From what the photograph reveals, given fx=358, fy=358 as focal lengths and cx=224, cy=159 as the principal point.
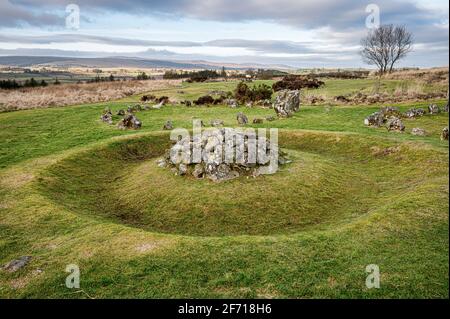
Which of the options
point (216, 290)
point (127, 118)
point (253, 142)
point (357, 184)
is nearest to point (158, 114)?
point (127, 118)

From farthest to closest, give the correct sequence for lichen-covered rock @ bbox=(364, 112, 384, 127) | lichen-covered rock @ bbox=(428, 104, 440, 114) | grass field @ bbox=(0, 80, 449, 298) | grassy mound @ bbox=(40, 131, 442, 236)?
lichen-covered rock @ bbox=(428, 104, 440, 114), lichen-covered rock @ bbox=(364, 112, 384, 127), grassy mound @ bbox=(40, 131, 442, 236), grass field @ bbox=(0, 80, 449, 298)

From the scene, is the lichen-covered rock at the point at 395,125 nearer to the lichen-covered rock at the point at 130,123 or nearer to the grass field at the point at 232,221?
the grass field at the point at 232,221

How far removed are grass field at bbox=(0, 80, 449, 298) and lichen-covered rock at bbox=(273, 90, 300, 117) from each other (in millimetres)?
9371

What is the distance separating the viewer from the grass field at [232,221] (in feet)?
31.3

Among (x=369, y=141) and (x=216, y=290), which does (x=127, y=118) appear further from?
(x=216, y=290)

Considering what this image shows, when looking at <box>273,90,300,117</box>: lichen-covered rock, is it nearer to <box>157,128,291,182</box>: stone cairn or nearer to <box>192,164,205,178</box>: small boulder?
<box>157,128,291,182</box>: stone cairn

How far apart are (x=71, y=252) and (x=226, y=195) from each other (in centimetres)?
666

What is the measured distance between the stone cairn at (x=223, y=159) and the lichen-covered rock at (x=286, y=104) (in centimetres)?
1719

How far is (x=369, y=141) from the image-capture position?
903 inches

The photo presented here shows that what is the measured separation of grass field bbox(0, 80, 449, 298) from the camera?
9547 millimetres

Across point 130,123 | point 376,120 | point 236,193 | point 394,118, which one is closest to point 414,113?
point 376,120

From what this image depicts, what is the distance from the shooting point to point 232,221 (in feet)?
46.7

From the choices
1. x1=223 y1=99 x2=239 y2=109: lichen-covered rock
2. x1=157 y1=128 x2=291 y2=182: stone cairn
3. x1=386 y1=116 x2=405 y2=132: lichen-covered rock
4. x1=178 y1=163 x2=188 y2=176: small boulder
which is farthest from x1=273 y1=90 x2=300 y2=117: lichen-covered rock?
x1=178 y1=163 x2=188 y2=176: small boulder
